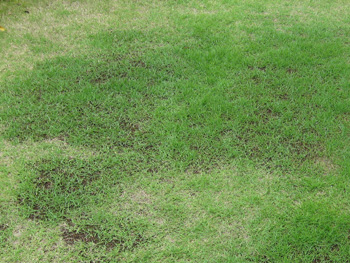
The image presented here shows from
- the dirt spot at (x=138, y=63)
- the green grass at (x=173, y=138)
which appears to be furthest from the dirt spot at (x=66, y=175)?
the dirt spot at (x=138, y=63)

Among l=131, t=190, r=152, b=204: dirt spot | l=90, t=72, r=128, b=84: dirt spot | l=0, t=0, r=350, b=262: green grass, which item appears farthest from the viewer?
l=90, t=72, r=128, b=84: dirt spot

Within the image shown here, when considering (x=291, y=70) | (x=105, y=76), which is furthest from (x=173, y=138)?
(x=291, y=70)

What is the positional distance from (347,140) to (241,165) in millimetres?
1006

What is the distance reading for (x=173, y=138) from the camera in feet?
9.55

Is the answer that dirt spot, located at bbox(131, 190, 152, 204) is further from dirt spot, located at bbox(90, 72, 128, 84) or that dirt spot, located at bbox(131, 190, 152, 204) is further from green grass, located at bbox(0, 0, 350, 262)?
dirt spot, located at bbox(90, 72, 128, 84)

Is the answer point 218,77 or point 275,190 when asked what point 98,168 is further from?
point 218,77

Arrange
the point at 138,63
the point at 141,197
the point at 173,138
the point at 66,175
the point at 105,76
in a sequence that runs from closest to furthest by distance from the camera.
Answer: the point at 141,197 < the point at 66,175 < the point at 173,138 < the point at 105,76 < the point at 138,63

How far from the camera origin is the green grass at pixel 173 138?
7.27 feet

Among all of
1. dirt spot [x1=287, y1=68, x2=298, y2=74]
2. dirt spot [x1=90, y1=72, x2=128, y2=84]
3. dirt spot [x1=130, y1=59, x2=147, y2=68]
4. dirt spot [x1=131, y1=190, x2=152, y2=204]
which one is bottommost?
dirt spot [x1=131, y1=190, x2=152, y2=204]

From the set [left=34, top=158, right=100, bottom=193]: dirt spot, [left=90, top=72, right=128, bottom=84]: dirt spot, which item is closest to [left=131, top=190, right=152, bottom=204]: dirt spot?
[left=34, top=158, right=100, bottom=193]: dirt spot

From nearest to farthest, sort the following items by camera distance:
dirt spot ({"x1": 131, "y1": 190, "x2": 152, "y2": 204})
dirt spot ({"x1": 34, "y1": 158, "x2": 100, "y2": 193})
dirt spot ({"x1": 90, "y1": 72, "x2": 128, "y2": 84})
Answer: dirt spot ({"x1": 131, "y1": 190, "x2": 152, "y2": 204}) < dirt spot ({"x1": 34, "y1": 158, "x2": 100, "y2": 193}) < dirt spot ({"x1": 90, "y1": 72, "x2": 128, "y2": 84})

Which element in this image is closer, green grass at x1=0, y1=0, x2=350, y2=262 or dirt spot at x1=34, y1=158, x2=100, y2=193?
green grass at x1=0, y1=0, x2=350, y2=262

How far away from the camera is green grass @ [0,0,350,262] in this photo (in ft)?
7.27

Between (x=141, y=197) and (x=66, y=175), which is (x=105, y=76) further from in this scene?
(x=141, y=197)
